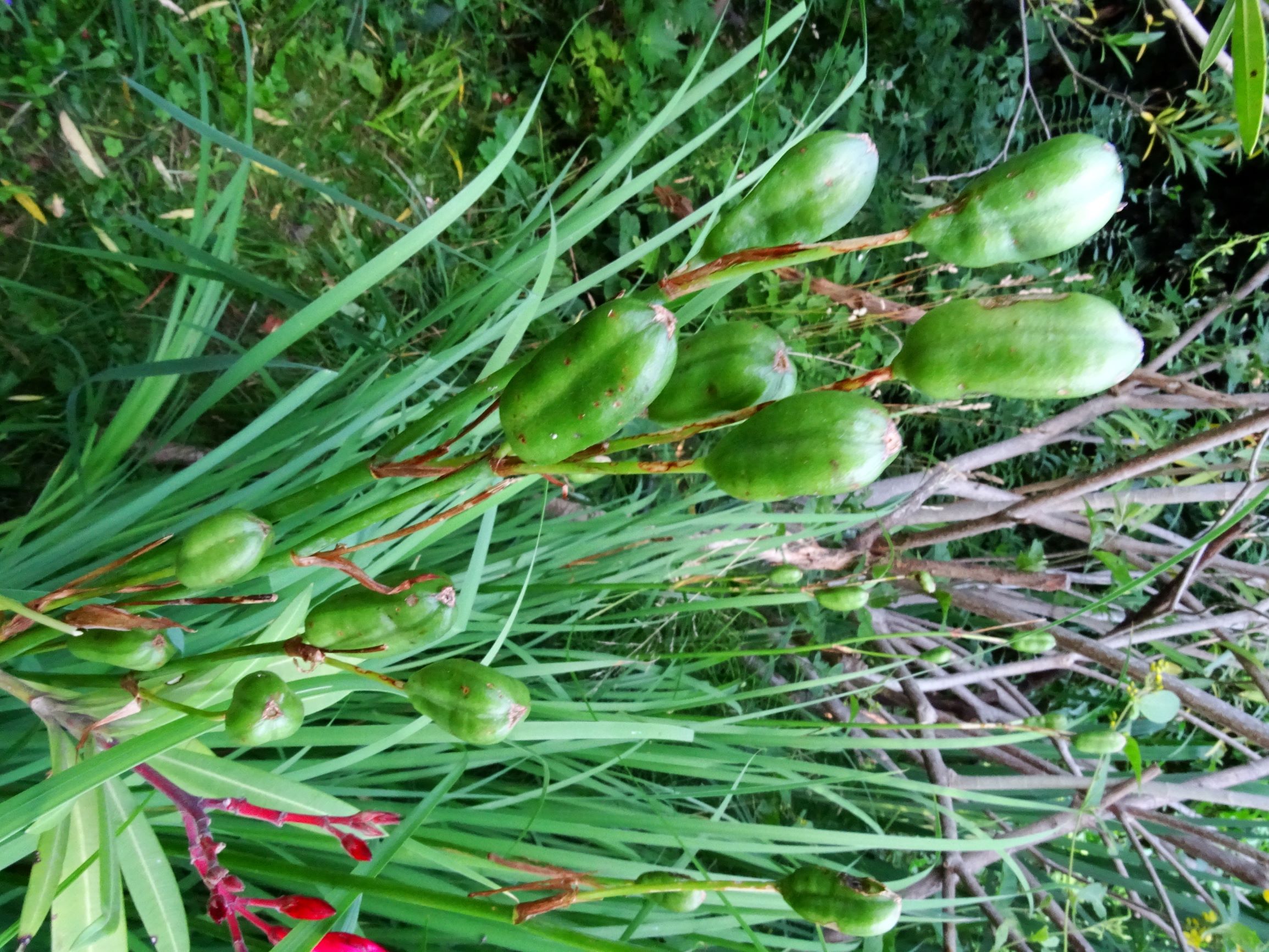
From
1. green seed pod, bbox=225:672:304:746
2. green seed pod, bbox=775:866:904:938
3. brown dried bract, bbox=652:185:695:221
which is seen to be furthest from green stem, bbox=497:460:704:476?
brown dried bract, bbox=652:185:695:221

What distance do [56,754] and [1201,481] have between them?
2.10 meters

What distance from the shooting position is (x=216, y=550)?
1.79 ft

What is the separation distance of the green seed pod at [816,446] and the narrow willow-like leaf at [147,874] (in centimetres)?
61

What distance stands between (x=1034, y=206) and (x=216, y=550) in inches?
23.2

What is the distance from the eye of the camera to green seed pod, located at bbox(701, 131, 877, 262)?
571 millimetres

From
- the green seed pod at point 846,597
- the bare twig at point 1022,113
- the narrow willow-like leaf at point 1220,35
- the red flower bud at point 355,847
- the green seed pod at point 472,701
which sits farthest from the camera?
the bare twig at point 1022,113

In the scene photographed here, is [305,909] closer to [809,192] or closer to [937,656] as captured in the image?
[809,192]

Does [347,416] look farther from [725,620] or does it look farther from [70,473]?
[725,620]

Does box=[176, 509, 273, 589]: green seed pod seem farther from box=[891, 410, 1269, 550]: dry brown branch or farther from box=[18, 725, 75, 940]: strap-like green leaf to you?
box=[891, 410, 1269, 550]: dry brown branch

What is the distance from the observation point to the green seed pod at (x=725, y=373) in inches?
22.3

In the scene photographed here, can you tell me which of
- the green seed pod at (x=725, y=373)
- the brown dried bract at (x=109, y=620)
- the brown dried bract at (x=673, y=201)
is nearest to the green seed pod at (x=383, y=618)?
the brown dried bract at (x=109, y=620)

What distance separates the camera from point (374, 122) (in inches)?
65.7

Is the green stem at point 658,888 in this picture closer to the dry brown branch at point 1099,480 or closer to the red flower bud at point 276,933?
the red flower bud at point 276,933

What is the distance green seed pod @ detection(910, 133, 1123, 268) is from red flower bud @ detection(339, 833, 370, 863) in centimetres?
66
